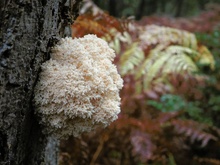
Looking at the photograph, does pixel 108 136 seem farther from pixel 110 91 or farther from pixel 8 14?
pixel 8 14

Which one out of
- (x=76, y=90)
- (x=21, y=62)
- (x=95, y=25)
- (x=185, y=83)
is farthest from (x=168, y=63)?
(x=21, y=62)

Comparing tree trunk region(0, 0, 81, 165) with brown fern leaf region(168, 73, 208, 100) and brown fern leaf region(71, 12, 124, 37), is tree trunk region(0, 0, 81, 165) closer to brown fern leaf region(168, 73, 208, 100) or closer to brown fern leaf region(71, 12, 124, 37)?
brown fern leaf region(71, 12, 124, 37)

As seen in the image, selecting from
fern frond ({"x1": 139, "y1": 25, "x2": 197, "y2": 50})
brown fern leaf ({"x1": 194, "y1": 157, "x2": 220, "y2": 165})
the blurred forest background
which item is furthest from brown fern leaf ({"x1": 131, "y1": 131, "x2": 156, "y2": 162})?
fern frond ({"x1": 139, "y1": 25, "x2": 197, "y2": 50})

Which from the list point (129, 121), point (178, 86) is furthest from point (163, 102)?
point (129, 121)

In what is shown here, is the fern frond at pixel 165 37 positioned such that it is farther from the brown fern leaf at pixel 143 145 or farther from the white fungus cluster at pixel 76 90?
the white fungus cluster at pixel 76 90

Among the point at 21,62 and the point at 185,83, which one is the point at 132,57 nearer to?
the point at 185,83
